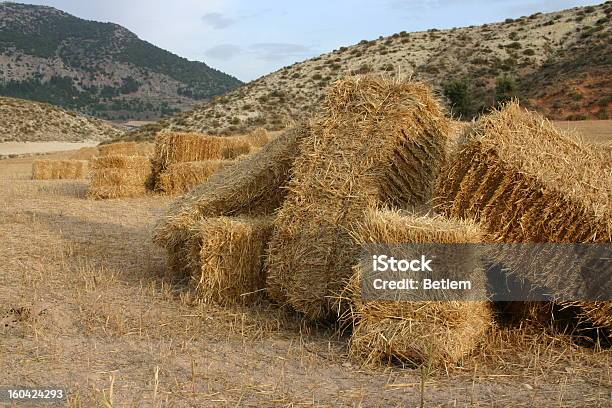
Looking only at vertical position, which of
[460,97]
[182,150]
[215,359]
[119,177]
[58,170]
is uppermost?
[460,97]

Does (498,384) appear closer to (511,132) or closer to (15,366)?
(511,132)

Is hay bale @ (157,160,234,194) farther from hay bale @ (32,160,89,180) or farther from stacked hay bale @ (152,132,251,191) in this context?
hay bale @ (32,160,89,180)

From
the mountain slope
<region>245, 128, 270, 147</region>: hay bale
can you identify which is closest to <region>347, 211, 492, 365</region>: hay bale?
<region>245, 128, 270, 147</region>: hay bale

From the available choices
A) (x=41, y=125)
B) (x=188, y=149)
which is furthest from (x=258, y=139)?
(x=41, y=125)

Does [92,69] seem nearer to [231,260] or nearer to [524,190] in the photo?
[231,260]

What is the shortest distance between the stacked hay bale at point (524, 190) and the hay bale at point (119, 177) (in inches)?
453

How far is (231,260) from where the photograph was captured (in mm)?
6004

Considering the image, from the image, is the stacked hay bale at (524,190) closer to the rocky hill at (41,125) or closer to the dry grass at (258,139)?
the dry grass at (258,139)

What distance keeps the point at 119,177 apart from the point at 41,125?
58.1 meters

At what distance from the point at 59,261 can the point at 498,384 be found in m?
5.35

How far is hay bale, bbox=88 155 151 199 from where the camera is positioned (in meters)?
15.0

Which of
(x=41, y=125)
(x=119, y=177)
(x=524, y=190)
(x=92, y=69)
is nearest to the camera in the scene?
(x=524, y=190)

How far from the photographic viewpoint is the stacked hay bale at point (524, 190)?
4598 mm

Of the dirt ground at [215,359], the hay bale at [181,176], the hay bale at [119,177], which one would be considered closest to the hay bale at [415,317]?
the dirt ground at [215,359]
